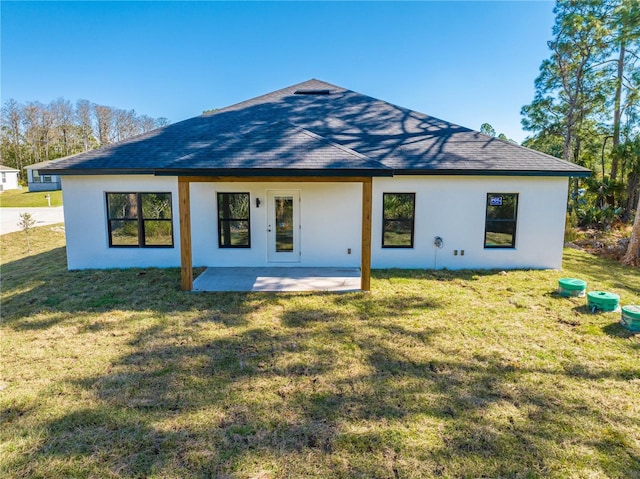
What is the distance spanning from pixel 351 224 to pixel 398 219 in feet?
4.26

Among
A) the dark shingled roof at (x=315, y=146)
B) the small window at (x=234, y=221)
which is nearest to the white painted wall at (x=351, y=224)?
the small window at (x=234, y=221)

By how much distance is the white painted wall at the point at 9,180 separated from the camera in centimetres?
4183

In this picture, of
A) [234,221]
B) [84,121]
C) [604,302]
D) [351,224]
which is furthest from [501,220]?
[84,121]

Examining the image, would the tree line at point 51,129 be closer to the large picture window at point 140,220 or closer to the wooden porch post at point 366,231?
the large picture window at point 140,220

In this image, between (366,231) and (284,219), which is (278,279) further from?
(366,231)

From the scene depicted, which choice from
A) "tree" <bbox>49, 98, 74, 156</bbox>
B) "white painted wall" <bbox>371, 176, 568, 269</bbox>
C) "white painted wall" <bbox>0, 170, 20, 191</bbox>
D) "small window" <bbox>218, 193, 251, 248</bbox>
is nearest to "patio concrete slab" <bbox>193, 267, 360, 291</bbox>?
"small window" <bbox>218, 193, 251, 248</bbox>

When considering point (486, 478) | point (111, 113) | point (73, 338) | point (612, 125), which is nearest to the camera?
point (486, 478)

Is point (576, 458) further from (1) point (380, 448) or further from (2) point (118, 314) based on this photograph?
(2) point (118, 314)

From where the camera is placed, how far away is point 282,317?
5902 mm

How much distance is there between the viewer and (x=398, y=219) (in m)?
9.30

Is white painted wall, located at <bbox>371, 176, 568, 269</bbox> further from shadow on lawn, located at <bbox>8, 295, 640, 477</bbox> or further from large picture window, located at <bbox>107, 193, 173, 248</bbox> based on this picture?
large picture window, located at <bbox>107, 193, 173, 248</bbox>

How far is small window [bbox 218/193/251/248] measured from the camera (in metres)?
9.22

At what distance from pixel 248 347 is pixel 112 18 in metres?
14.8

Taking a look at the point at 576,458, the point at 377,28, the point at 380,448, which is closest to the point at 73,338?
the point at 380,448
